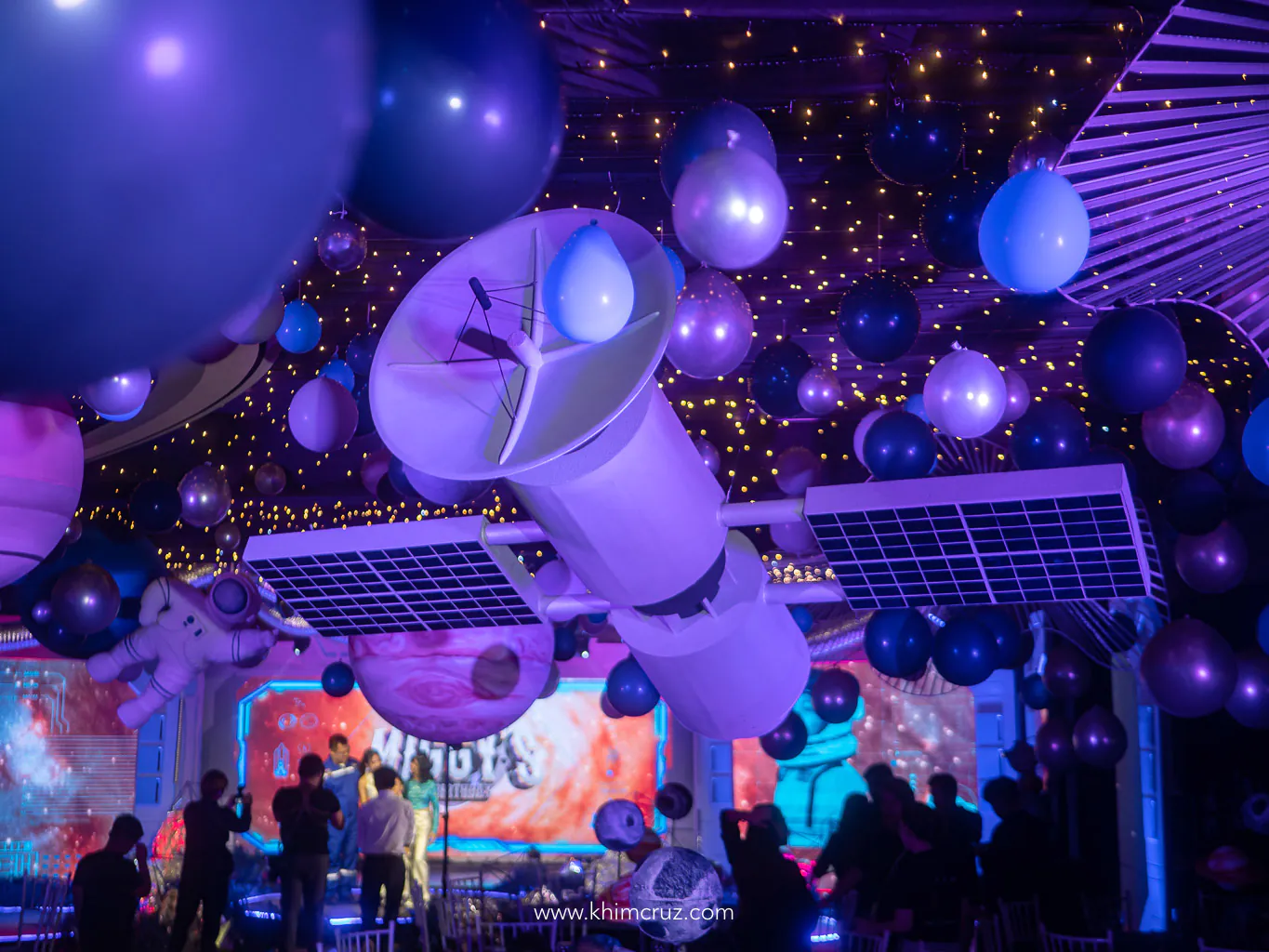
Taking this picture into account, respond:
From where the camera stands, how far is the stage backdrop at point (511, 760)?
9594 mm

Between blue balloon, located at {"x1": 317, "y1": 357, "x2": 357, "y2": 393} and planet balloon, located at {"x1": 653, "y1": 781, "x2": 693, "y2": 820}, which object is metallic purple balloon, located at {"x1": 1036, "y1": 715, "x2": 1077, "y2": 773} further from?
blue balloon, located at {"x1": 317, "y1": 357, "x2": 357, "y2": 393}

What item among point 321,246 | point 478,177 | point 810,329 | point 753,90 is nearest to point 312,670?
point 810,329

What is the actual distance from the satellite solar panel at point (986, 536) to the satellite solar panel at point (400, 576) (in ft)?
3.28

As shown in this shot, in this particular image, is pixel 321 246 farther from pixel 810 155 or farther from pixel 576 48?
pixel 810 155

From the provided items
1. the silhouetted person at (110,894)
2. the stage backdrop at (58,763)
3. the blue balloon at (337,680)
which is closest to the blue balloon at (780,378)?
the silhouetted person at (110,894)

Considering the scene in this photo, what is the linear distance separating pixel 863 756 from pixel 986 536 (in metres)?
6.43

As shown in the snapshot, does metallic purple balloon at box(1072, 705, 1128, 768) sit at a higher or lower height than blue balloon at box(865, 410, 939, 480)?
lower

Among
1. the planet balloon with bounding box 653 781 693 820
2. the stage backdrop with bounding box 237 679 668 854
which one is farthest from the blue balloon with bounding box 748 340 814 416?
the stage backdrop with bounding box 237 679 668 854

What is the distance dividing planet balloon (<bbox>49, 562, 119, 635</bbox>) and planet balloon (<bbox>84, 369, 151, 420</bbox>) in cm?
171

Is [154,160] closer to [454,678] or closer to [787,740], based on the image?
[454,678]

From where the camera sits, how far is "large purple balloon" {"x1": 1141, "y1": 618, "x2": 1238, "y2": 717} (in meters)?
4.27

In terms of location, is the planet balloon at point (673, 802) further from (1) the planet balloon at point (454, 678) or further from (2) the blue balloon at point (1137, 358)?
(2) the blue balloon at point (1137, 358)

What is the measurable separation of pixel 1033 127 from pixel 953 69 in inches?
18.0

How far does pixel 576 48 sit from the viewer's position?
125 inches
